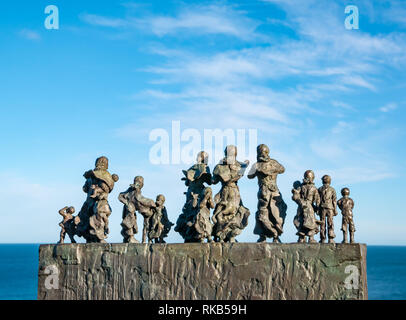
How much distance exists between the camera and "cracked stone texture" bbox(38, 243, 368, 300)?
11633 mm

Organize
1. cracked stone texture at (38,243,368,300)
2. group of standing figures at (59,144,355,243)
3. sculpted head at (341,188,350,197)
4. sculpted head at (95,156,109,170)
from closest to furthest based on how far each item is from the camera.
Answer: cracked stone texture at (38,243,368,300) < group of standing figures at (59,144,355,243) < sculpted head at (95,156,109,170) < sculpted head at (341,188,350,197)

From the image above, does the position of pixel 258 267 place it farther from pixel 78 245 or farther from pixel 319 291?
pixel 78 245

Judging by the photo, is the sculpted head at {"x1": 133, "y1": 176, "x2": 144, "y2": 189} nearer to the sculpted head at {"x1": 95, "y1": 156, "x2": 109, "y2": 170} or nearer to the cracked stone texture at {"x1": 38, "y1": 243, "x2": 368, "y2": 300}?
the sculpted head at {"x1": 95, "y1": 156, "x2": 109, "y2": 170}

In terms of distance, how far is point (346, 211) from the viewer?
13.0 meters

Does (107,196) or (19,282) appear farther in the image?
(19,282)

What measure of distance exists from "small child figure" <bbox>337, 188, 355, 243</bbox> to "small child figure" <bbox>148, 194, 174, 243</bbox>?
429 centimetres

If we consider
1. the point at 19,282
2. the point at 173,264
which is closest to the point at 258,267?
the point at 173,264

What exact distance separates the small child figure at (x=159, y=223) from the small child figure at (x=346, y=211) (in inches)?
169

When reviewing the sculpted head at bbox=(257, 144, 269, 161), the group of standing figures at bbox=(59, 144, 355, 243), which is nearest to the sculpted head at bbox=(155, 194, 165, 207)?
the group of standing figures at bbox=(59, 144, 355, 243)

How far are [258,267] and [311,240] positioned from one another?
144 centimetres

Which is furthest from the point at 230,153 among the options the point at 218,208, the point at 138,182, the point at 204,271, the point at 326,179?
the point at 204,271

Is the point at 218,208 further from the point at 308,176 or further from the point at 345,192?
the point at 345,192
